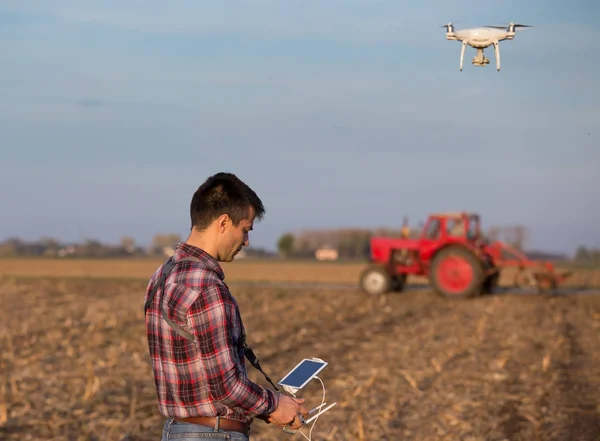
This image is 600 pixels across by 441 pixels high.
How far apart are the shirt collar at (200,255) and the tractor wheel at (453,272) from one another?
1911 cm

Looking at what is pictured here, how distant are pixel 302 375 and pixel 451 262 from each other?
19.1m

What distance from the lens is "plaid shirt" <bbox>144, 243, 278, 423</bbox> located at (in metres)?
3.40

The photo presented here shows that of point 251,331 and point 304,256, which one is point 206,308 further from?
point 304,256

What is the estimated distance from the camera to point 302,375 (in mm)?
3721

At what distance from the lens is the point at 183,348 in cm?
346

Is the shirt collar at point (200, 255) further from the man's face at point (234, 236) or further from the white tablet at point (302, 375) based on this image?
the white tablet at point (302, 375)

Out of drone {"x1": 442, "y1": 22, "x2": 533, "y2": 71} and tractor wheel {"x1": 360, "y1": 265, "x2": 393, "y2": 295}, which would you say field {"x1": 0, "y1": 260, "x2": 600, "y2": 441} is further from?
drone {"x1": 442, "y1": 22, "x2": 533, "y2": 71}

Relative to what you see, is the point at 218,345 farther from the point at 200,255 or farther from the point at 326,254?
the point at 326,254

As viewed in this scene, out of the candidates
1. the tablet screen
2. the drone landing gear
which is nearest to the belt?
the tablet screen

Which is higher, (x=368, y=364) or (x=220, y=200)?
(x=220, y=200)

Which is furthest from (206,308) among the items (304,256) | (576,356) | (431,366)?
(304,256)

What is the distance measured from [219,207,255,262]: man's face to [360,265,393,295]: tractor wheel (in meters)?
20.0

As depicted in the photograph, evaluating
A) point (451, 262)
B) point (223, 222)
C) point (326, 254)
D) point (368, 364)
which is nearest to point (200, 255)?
point (223, 222)

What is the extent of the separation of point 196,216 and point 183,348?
50 centimetres
